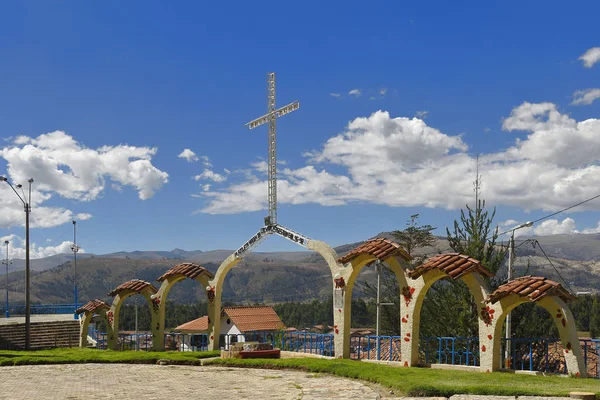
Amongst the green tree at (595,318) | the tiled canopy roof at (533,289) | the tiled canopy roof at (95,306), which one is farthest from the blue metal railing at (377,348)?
the green tree at (595,318)

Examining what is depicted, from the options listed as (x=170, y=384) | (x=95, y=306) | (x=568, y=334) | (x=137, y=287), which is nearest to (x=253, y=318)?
(x=95, y=306)

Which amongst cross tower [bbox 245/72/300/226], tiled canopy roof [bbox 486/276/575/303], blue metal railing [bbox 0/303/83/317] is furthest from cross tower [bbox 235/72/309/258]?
blue metal railing [bbox 0/303/83/317]

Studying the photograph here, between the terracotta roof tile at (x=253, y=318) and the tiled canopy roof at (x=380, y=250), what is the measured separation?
3212cm

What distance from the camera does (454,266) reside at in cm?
1798

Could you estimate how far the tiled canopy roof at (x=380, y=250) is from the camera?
66.0ft

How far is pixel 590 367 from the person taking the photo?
17422 mm

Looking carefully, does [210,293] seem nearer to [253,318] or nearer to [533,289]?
[533,289]

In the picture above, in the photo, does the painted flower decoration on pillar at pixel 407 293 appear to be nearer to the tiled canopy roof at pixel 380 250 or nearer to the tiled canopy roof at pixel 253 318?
the tiled canopy roof at pixel 380 250

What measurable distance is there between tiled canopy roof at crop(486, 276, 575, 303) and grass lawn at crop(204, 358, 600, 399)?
212 centimetres

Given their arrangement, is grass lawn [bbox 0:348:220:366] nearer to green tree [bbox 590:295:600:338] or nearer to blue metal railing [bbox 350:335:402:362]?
blue metal railing [bbox 350:335:402:362]

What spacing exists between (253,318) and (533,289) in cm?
4061

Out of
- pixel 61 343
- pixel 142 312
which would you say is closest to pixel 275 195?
pixel 61 343

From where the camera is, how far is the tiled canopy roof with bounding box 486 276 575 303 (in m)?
15.9

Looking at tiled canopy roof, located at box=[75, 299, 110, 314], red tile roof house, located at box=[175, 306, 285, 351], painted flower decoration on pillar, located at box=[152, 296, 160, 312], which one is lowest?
red tile roof house, located at box=[175, 306, 285, 351]
